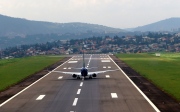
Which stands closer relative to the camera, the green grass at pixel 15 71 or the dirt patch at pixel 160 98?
the dirt patch at pixel 160 98

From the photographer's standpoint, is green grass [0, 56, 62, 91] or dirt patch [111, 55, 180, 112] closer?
dirt patch [111, 55, 180, 112]

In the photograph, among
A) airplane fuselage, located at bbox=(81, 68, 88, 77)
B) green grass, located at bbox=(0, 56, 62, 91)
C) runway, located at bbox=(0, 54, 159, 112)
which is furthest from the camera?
green grass, located at bbox=(0, 56, 62, 91)

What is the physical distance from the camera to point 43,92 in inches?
2009

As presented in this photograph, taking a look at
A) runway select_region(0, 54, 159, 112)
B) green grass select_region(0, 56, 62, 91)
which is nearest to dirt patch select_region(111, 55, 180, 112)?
runway select_region(0, 54, 159, 112)

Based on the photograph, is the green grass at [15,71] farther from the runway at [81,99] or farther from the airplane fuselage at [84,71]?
the airplane fuselage at [84,71]

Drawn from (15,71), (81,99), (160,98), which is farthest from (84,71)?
(15,71)

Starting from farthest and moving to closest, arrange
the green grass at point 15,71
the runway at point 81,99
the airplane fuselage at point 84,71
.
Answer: the green grass at point 15,71
the airplane fuselage at point 84,71
the runway at point 81,99

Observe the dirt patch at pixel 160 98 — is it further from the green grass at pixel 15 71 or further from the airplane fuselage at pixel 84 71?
the green grass at pixel 15 71

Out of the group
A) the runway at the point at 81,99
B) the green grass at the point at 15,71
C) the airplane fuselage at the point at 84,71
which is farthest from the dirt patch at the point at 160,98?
the green grass at the point at 15,71

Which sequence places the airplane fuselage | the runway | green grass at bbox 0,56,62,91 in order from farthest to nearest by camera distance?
green grass at bbox 0,56,62,91, the airplane fuselage, the runway

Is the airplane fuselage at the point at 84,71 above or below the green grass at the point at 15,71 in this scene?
above

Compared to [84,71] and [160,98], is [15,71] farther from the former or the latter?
[160,98]

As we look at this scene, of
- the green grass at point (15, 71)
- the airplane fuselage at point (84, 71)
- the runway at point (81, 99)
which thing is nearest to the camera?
the runway at point (81, 99)

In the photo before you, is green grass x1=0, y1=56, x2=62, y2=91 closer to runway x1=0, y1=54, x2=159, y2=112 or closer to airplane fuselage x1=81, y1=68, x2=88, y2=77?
runway x1=0, y1=54, x2=159, y2=112
